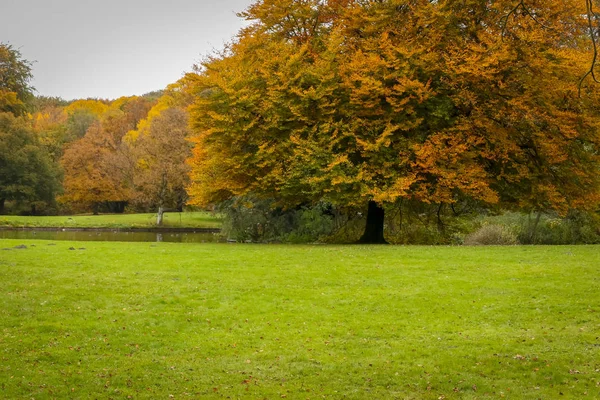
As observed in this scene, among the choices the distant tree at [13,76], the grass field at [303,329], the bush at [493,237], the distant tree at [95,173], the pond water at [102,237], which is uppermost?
the distant tree at [13,76]

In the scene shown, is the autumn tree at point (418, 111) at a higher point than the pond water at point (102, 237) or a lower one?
higher

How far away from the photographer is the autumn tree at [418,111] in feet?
79.4

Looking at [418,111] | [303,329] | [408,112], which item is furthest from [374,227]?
[303,329]

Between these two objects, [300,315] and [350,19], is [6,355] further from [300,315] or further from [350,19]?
[350,19]

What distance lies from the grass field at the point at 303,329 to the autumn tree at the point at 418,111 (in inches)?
262

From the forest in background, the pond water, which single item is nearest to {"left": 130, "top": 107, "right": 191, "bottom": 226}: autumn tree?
the pond water

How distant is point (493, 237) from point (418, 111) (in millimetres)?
8370

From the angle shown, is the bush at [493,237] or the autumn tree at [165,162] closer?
the bush at [493,237]

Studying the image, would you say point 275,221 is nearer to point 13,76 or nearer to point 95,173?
point 13,76

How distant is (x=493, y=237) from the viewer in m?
29.2

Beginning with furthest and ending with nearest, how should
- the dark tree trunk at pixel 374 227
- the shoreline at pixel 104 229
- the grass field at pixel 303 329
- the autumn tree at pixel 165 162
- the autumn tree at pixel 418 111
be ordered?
the autumn tree at pixel 165 162
the shoreline at pixel 104 229
the dark tree trunk at pixel 374 227
the autumn tree at pixel 418 111
the grass field at pixel 303 329

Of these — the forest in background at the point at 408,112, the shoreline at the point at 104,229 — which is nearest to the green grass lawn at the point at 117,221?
the shoreline at the point at 104,229

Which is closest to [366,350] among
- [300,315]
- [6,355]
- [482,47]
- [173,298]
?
[300,315]

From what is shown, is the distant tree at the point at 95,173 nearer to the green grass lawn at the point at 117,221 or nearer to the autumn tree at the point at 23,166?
the autumn tree at the point at 23,166
